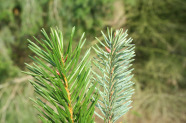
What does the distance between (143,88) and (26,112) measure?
74.1 inches

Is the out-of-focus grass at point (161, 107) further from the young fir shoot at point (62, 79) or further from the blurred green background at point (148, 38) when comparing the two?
the young fir shoot at point (62, 79)

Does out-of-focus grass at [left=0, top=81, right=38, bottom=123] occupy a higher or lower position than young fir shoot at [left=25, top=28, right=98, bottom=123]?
higher

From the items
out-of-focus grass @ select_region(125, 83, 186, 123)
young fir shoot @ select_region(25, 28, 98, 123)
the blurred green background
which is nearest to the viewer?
young fir shoot @ select_region(25, 28, 98, 123)

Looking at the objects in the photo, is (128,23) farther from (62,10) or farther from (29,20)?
(29,20)

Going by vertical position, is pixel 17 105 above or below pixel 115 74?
above

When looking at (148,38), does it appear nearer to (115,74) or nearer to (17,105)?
(17,105)

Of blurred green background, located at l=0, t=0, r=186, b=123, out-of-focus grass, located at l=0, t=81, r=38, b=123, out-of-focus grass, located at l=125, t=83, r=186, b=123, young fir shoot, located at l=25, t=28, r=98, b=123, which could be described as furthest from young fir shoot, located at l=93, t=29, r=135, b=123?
out-of-focus grass, located at l=125, t=83, r=186, b=123

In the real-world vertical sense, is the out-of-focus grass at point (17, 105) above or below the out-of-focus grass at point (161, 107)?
below

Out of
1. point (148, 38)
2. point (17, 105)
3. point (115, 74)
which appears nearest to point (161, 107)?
point (148, 38)

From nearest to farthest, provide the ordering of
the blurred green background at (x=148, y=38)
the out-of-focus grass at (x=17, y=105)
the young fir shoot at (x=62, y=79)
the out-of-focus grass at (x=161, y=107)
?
the young fir shoot at (x=62, y=79) < the out-of-focus grass at (x=17, y=105) < the blurred green background at (x=148, y=38) < the out-of-focus grass at (x=161, y=107)

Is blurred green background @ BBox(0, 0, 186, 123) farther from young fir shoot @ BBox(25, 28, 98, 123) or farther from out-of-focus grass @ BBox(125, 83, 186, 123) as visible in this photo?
young fir shoot @ BBox(25, 28, 98, 123)

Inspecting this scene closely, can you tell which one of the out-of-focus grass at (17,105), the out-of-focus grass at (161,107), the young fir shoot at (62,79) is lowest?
the young fir shoot at (62,79)

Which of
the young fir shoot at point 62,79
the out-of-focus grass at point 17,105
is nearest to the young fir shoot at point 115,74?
the young fir shoot at point 62,79

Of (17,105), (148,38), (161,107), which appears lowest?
(17,105)
